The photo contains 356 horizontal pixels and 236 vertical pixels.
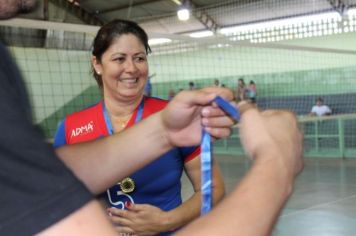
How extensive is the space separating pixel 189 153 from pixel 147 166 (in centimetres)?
21

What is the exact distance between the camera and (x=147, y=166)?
2.40m

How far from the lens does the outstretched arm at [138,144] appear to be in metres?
1.43

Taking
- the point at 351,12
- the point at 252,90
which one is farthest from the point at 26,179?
the point at 351,12

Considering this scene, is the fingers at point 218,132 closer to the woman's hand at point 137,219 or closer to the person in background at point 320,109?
the woman's hand at point 137,219

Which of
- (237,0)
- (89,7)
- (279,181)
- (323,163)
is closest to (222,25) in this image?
(237,0)

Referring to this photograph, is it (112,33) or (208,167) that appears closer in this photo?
(208,167)

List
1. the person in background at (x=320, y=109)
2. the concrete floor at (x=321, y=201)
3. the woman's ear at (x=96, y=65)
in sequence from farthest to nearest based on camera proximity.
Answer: the person in background at (x=320, y=109), the concrete floor at (x=321, y=201), the woman's ear at (x=96, y=65)

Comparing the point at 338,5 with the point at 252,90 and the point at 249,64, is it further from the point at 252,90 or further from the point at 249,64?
the point at 252,90

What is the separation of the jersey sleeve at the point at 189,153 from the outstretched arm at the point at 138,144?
869mm

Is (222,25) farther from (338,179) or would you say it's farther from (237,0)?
(338,179)

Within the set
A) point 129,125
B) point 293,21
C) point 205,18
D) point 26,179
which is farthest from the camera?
point 205,18

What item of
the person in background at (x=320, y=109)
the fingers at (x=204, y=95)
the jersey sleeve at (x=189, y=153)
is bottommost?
the person in background at (x=320, y=109)

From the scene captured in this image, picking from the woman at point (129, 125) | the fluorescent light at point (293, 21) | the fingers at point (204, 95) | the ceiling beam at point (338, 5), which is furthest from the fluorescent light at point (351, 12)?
the fingers at point (204, 95)

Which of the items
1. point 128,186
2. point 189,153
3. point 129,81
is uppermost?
point 129,81
